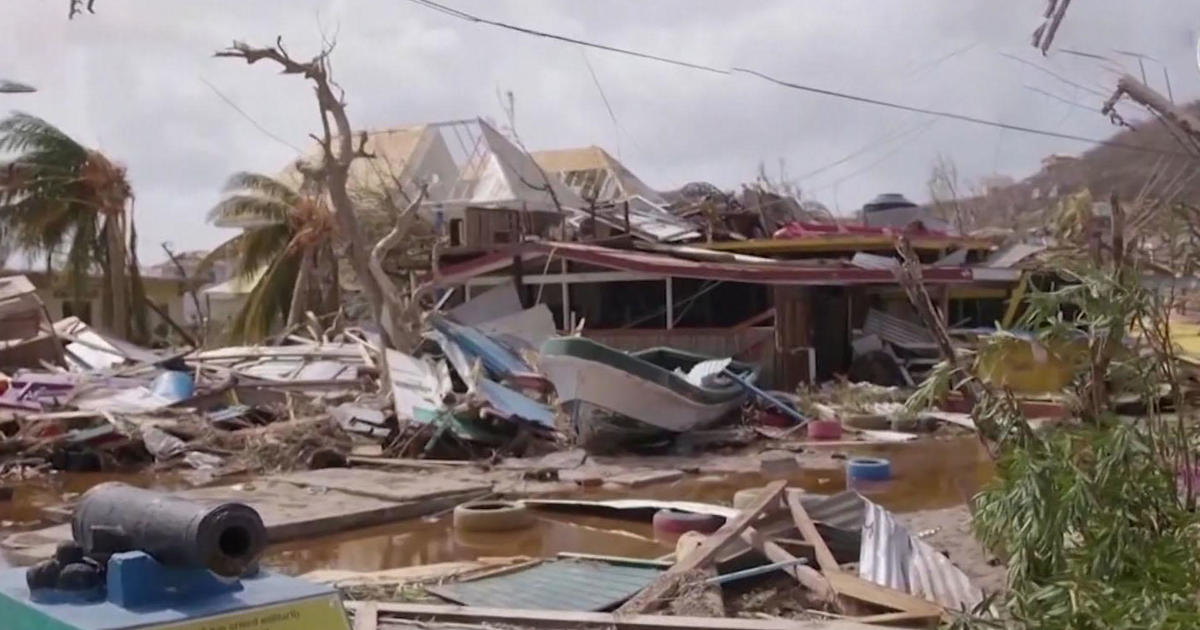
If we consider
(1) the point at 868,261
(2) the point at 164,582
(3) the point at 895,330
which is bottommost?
(2) the point at 164,582

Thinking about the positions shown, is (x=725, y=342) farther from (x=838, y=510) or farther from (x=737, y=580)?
(x=737, y=580)

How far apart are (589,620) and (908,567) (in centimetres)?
234

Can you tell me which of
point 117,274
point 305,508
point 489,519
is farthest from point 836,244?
point 117,274

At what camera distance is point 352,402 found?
18281mm

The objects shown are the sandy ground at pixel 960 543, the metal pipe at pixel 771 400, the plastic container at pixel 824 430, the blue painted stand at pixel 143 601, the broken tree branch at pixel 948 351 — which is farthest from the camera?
the metal pipe at pixel 771 400

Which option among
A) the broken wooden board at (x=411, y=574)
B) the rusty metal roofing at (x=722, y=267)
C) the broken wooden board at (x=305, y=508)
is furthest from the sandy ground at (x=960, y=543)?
the rusty metal roofing at (x=722, y=267)

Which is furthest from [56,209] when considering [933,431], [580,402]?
[933,431]

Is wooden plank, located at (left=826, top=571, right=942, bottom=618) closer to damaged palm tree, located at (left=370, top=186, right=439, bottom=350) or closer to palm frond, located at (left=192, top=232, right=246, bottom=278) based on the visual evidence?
damaged palm tree, located at (left=370, top=186, right=439, bottom=350)

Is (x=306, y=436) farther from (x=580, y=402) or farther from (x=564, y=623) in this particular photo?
(x=564, y=623)

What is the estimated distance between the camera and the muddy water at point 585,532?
400 inches

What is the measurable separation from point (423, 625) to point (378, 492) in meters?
5.95

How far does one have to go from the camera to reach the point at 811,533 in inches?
335

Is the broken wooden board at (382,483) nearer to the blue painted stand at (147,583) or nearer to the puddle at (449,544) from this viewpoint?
the puddle at (449,544)

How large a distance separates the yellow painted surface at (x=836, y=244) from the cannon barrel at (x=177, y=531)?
64.6 ft
